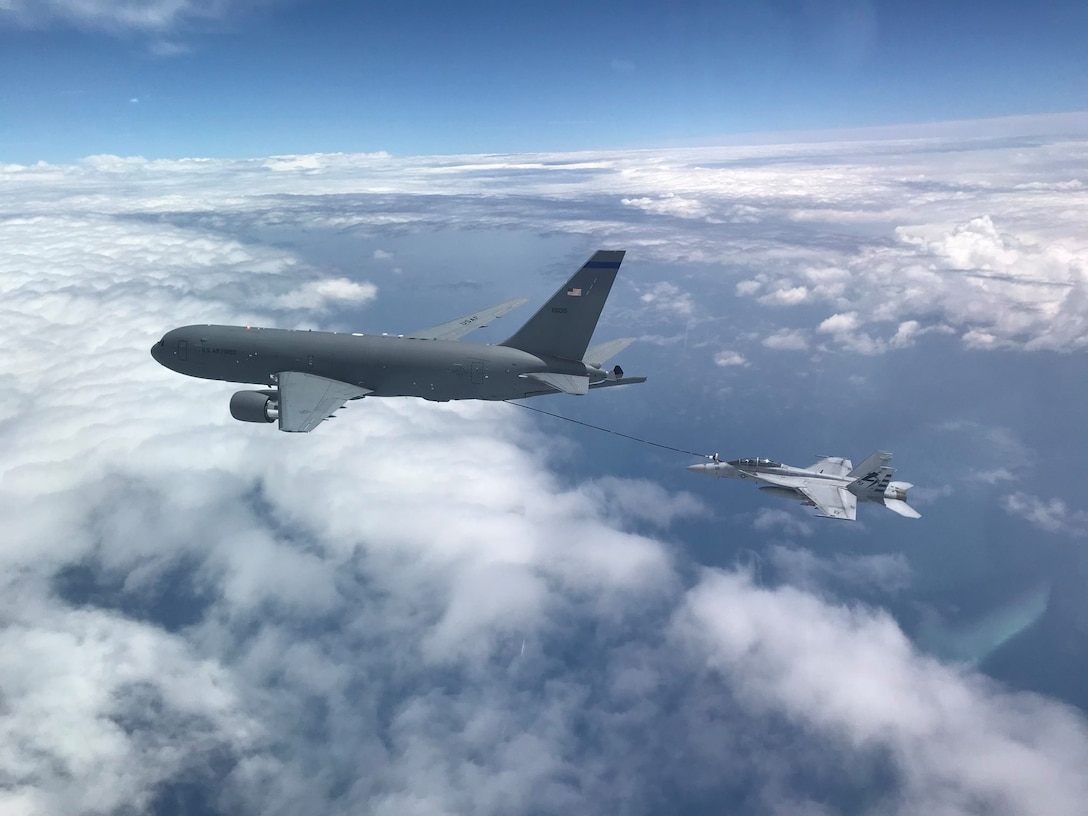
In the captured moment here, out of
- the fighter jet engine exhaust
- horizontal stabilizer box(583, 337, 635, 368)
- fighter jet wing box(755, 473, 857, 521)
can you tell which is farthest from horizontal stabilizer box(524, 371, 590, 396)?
the fighter jet engine exhaust

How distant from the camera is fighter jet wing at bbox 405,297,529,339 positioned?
40834 millimetres

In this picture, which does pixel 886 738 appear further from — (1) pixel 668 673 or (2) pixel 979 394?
(2) pixel 979 394

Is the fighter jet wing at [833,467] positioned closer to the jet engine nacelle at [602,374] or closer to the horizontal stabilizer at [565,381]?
the jet engine nacelle at [602,374]

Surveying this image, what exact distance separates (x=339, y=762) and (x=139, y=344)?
9903 cm

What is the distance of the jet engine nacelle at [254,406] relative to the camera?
31.5 m

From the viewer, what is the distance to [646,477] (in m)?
162

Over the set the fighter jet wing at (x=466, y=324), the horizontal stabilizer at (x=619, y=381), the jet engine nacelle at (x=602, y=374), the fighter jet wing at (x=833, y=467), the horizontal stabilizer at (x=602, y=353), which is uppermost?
the fighter jet wing at (x=466, y=324)

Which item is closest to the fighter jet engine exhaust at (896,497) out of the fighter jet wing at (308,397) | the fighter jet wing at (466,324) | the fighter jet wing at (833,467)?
the fighter jet wing at (833,467)

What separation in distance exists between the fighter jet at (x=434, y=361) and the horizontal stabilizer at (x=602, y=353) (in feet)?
Answer: 0.25

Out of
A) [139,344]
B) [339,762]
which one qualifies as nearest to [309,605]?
[339,762]

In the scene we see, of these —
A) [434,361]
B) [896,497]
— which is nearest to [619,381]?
[434,361]

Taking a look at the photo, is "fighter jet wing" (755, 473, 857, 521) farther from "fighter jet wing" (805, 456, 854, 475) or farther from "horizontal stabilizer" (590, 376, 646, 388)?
"horizontal stabilizer" (590, 376, 646, 388)

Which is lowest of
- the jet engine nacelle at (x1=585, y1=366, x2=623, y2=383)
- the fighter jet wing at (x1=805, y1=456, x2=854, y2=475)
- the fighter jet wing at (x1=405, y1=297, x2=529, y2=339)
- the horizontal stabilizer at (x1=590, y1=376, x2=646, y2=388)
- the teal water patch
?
the teal water patch

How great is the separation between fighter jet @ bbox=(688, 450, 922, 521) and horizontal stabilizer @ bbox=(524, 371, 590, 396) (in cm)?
1475
